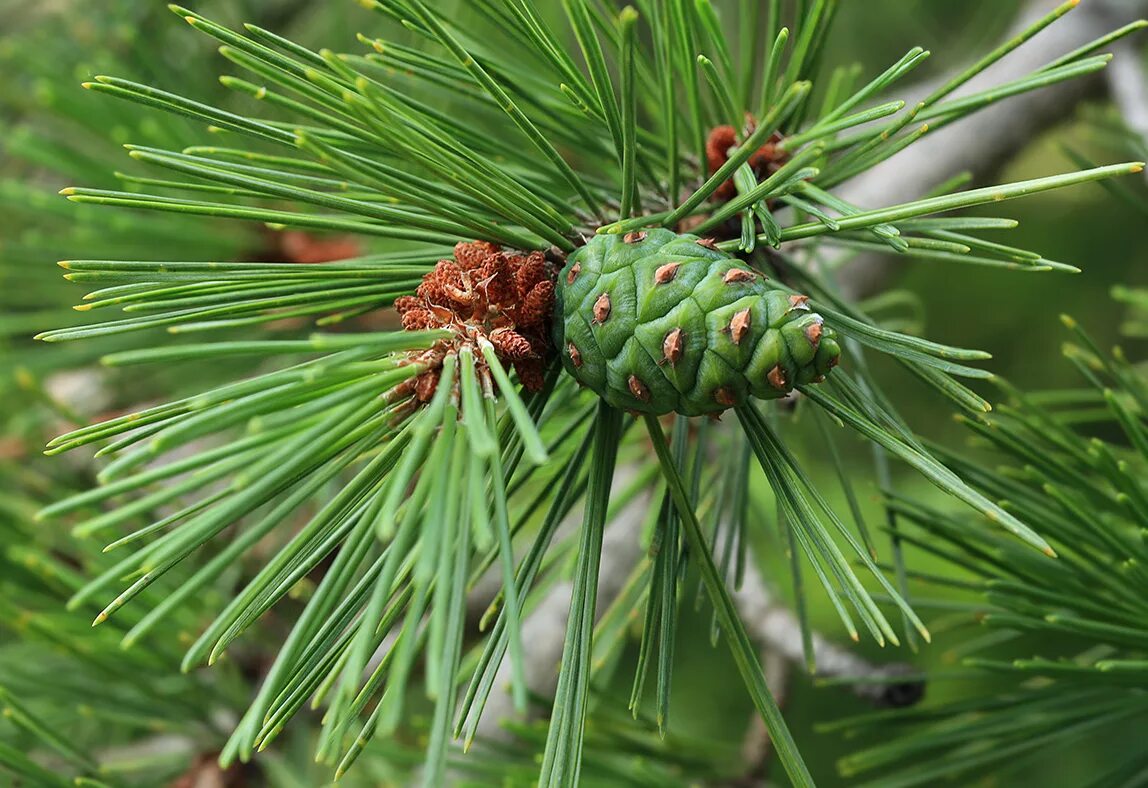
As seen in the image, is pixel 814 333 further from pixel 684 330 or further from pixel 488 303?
pixel 488 303

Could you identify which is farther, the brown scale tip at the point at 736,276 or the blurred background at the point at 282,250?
the blurred background at the point at 282,250

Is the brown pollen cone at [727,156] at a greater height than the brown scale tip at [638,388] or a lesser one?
greater

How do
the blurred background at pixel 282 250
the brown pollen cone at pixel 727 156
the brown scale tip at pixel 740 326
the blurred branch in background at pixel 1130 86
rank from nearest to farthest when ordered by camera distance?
1. the brown scale tip at pixel 740 326
2. the brown pollen cone at pixel 727 156
3. the blurred branch in background at pixel 1130 86
4. the blurred background at pixel 282 250

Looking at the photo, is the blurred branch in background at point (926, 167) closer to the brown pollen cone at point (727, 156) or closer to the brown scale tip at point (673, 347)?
the brown pollen cone at point (727, 156)

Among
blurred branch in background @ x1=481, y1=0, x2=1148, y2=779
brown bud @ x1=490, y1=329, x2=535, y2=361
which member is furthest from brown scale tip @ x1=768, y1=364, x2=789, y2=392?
blurred branch in background @ x1=481, y1=0, x2=1148, y2=779

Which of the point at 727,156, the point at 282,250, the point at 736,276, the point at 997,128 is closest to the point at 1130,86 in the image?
the point at 997,128

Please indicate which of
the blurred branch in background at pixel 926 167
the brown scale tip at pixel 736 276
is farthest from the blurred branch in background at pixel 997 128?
the brown scale tip at pixel 736 276

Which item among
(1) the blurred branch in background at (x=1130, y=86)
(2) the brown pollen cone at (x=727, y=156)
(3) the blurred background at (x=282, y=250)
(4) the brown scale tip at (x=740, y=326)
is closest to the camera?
(4) the brown scale tip at (x=740, y=326)
